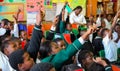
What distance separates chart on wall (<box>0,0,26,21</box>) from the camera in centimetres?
677

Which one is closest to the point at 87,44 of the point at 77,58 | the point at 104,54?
the point at 104,54

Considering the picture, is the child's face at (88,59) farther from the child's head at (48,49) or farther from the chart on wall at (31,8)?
the chart on wall at (31,8)

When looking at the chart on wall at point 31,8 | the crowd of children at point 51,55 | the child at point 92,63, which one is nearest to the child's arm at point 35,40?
the crowd of children at point 51,55

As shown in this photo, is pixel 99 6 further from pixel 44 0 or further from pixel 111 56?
pixel 111 56

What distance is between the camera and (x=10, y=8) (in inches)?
271

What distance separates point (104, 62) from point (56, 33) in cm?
198

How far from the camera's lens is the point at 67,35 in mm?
4555

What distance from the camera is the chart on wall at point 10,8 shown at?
6773 mm

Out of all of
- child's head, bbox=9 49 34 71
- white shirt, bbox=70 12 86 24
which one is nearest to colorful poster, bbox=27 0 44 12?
white shirt, bbox=70 12 86 24

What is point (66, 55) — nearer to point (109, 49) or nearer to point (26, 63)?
point (26, 63)

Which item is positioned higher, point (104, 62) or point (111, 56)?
point (104, 62)

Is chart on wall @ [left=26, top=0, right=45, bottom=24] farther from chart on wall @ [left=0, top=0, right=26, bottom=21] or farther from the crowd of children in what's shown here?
the crowd of children

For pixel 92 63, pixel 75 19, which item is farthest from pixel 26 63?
pixel 75 19

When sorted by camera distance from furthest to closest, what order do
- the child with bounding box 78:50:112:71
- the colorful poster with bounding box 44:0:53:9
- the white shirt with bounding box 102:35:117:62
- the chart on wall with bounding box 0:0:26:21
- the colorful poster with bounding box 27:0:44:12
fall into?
the colorful poster with bounding box 44:0:53:9, the colorful poster with bounding box 27:0:44:12, the chart on wall with bounding box 0:0:26:21, the white shirt with bounding box 102:35:117:62, the child with bounding box 78:50:112:71
